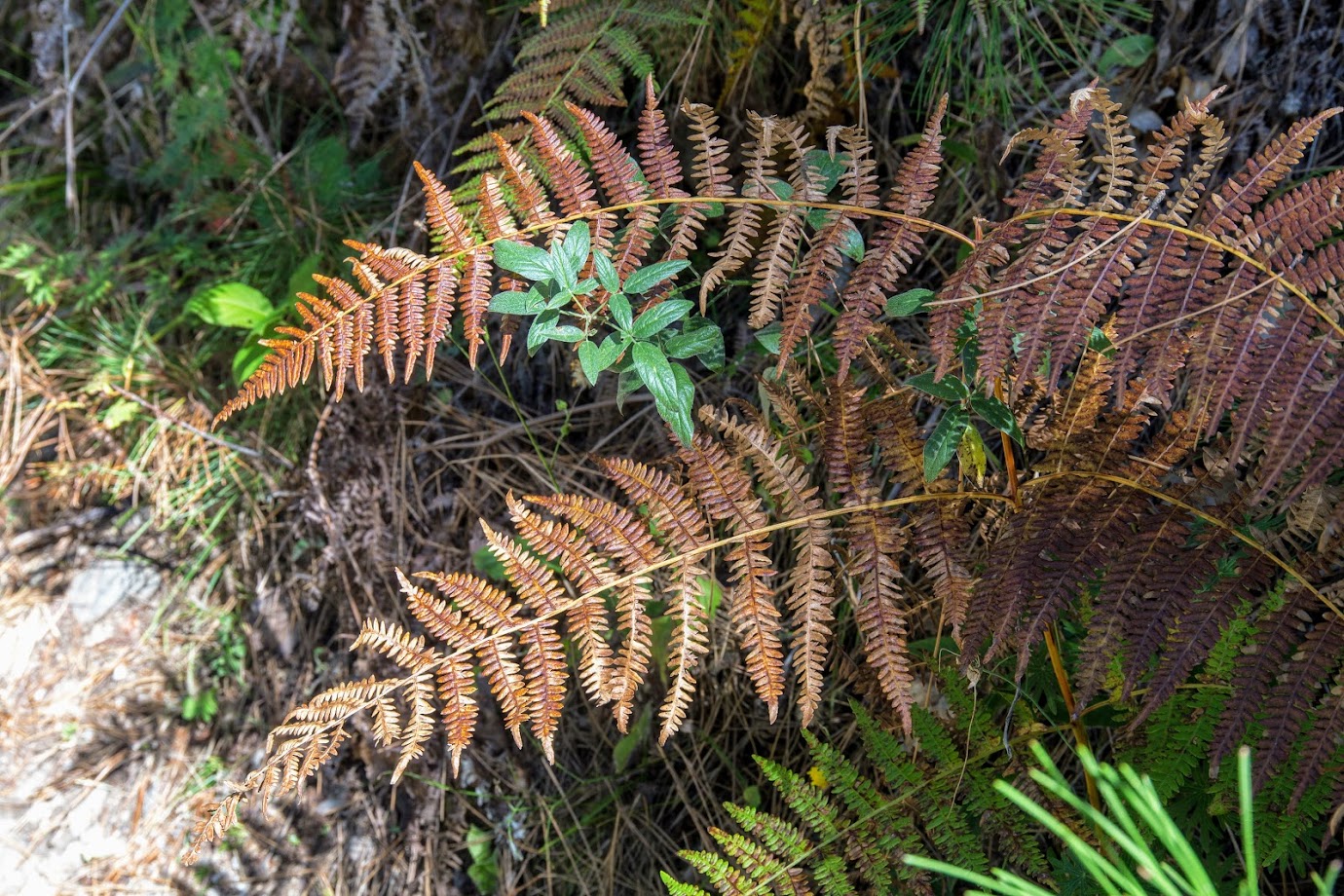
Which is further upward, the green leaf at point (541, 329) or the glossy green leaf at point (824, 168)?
the glossy green leaf at point (824, 168)

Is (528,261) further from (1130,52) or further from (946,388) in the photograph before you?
(1130,52)

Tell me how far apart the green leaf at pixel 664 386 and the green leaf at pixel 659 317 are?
0.02 metres

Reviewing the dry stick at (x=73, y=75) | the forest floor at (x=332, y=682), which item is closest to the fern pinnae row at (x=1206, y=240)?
the forest floor at (x=332, y=682)

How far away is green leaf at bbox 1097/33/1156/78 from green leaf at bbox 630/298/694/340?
4.01 ft

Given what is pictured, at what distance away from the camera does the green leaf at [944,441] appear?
4.69 ft

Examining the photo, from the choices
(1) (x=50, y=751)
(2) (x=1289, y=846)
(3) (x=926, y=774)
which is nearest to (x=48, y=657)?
(1) (x=50, y=751)

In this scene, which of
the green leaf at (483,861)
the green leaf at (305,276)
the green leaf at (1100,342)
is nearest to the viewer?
the green leaf at (1100,342)

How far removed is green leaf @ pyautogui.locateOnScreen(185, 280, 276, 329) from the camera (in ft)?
8.70

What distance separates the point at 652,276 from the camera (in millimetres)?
1410

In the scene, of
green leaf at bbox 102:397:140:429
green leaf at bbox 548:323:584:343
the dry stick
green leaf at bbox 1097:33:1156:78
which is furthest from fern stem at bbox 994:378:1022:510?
the dry stick

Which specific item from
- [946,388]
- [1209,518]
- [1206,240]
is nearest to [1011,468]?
[946,388]

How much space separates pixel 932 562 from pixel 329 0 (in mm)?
2639

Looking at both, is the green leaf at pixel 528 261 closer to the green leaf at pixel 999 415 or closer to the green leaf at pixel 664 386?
the green leaf at pixel 664 386

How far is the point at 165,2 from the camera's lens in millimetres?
3150
